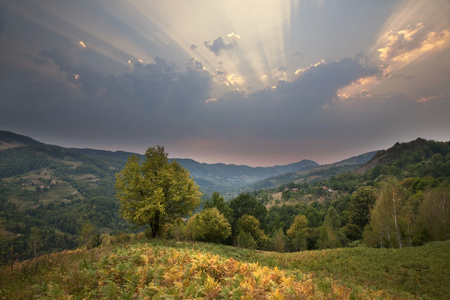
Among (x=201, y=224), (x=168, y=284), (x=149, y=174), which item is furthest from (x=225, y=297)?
(x=201, y=224)

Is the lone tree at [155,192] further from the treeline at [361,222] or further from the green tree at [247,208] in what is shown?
the green tree at [247,208]

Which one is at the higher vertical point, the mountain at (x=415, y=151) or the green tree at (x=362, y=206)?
the mountain at (x=415, y=151)

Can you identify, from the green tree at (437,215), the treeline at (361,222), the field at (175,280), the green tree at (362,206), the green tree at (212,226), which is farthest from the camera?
the green tree at (362,206)

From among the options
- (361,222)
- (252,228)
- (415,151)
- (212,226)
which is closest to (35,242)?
(212,226)

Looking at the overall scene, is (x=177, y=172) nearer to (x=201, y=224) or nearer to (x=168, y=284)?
(x=201, y=224)

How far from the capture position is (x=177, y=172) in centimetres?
2152

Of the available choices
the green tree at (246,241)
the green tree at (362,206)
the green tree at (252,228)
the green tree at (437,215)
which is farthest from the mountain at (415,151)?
the green tree at (246,241)

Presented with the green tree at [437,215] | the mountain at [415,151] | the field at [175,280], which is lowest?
the green tree at [437,215]

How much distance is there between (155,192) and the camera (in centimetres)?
1805

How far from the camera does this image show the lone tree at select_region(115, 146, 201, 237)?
18.5 meters

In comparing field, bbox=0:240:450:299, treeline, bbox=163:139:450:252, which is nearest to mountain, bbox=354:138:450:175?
treeline, bbox=163:139:450:252

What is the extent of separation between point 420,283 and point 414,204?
122ft

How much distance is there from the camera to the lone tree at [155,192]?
18500 millimetres

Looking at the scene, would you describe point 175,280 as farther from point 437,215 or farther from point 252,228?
point 437,215
